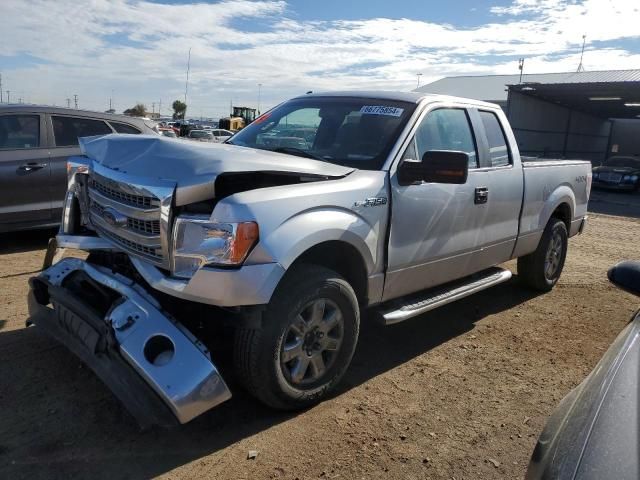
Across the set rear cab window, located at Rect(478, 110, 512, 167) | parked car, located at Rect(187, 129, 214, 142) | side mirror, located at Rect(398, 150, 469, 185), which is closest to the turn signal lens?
side mirror, located at Rect(398, 150, 469, 185)

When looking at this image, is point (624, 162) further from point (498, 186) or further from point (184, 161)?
point (184, 161)

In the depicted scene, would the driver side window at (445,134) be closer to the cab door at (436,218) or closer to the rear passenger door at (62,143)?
the cab door at (436,218)

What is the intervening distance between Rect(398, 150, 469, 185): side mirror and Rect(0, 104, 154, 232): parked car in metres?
4.98

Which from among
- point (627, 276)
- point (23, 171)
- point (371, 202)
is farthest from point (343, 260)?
point (23, 171)

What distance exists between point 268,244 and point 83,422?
1524 mm

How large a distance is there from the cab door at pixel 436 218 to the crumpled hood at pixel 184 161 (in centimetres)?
60

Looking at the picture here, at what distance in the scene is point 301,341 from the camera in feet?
10.9

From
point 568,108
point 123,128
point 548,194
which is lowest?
point 548,194

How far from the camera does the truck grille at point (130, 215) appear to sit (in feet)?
9.96

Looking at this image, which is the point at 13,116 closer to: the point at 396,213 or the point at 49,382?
the point at 49,382

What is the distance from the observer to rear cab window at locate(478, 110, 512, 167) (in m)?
5.08

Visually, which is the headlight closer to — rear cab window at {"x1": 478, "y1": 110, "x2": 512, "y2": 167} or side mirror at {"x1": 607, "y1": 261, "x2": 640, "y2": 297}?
side mirror at {"x1": 607, "y1": 261, "x2": 640, "y2": 297}

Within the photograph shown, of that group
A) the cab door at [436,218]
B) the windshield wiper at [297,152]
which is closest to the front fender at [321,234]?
the cab door at [436,218]

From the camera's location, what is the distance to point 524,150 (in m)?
30.4
